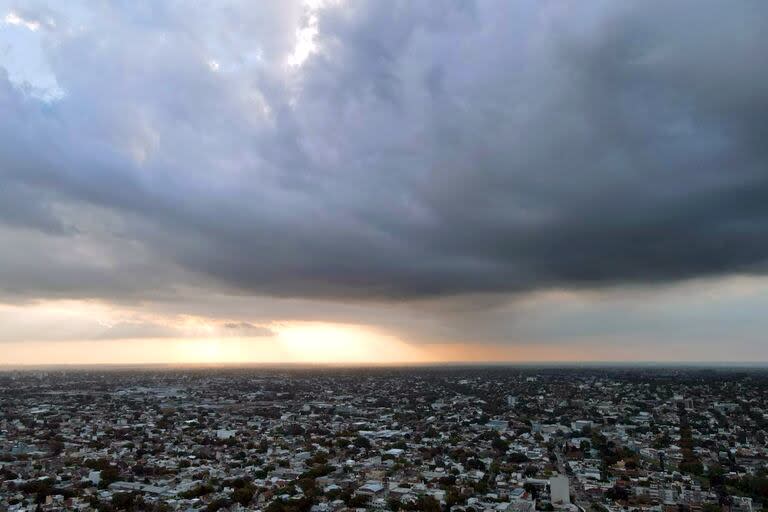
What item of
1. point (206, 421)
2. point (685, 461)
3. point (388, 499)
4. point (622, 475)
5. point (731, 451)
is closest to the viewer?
point (388, 499)

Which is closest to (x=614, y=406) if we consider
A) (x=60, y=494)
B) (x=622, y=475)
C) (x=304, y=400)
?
(x=622, y=475)

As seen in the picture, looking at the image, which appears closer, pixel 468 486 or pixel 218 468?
pixel 468 486

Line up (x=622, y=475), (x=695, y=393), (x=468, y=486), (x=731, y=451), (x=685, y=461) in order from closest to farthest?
(x=468, y=486), (x=622, y=475), (x=685, y=461), (x=731, y=451), (x=695, y=393)

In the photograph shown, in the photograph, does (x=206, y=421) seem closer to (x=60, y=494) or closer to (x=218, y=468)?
(x=218, y=468)

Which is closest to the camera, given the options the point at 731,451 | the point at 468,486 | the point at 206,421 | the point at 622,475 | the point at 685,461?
the point at 468,486

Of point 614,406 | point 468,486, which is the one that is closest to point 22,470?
point 468,486

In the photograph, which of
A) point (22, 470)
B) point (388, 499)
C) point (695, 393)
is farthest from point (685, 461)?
point (695, 393)

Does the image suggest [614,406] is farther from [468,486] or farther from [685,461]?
[468,486]

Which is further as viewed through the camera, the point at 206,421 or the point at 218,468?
the point at 206,421

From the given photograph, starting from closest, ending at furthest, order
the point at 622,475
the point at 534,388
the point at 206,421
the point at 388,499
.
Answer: the point at 388,499, the point at 622,475, the point at 206,421, the point at 534,388
